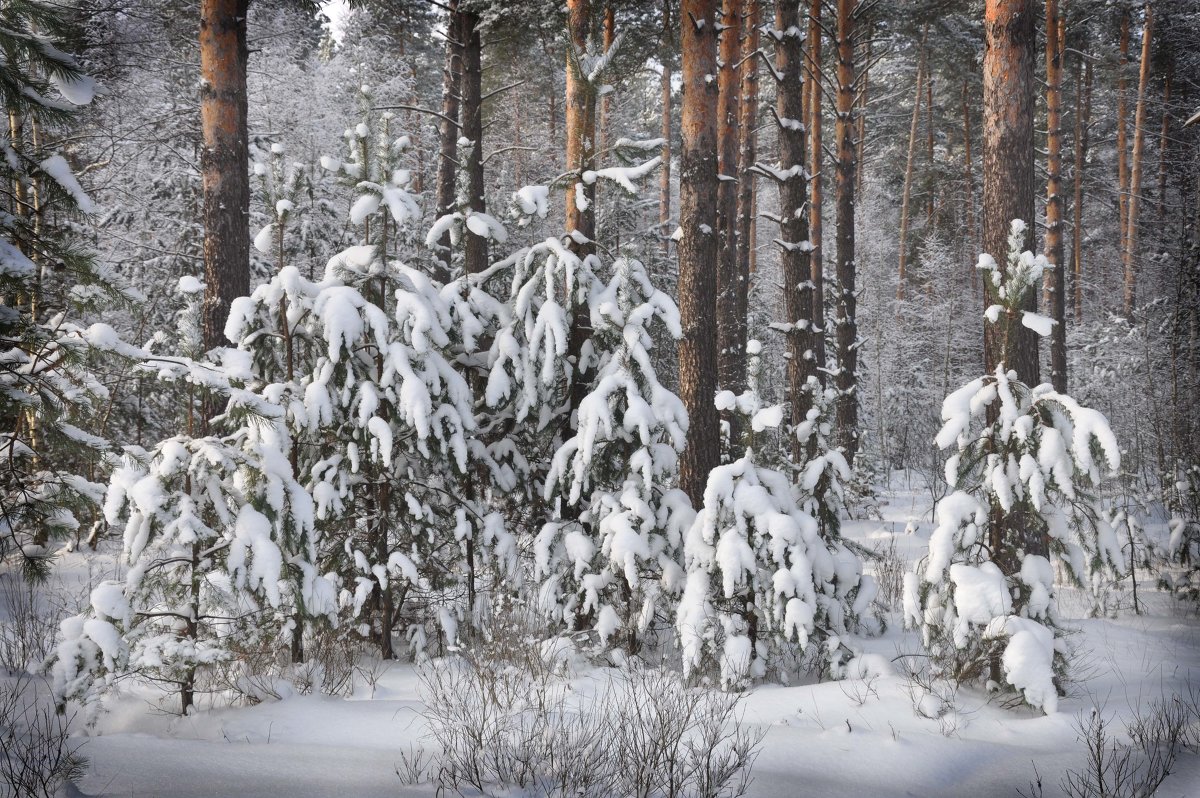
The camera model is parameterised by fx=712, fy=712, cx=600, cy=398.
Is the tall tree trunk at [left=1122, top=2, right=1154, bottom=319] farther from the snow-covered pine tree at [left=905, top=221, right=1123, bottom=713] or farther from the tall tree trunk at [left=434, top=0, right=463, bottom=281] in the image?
the snow-covered pine tree at [left=905, top=221, right=1123, bottom=713]

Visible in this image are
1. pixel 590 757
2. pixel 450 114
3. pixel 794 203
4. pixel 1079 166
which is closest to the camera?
pixel 590 757

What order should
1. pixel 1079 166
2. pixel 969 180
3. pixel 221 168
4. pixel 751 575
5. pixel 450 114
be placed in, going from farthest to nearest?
pixel 969 180 → pixel 1079 166 → pixel 450 114 → pixel 221 168 → pixel 751 575

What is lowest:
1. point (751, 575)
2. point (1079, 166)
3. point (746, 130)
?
point (751, 575)

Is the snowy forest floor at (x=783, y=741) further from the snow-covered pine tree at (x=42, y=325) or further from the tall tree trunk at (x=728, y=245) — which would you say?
the tall tree trunk at (x=728, y=245)

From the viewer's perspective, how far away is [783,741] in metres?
3.87

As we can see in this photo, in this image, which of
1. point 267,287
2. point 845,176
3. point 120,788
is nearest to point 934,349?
point 845,176

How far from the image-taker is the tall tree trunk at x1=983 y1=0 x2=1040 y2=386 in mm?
5840

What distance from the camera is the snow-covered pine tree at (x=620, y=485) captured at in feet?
17.1

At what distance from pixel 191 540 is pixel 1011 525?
4919 mm

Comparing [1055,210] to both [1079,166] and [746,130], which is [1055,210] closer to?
[746,130]

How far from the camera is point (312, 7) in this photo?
7.56 metres

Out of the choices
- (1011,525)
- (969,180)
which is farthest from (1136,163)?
(1011,525)

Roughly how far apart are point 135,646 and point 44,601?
4104 mm

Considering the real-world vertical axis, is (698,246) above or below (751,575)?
above
